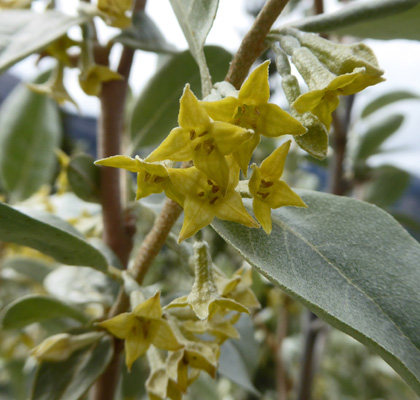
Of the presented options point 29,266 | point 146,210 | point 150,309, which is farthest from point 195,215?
point 29,266

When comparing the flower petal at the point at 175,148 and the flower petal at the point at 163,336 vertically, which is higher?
the flower petal at the point at 175,148

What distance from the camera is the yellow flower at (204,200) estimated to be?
0.38 meters

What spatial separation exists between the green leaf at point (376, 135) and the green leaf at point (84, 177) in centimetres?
102

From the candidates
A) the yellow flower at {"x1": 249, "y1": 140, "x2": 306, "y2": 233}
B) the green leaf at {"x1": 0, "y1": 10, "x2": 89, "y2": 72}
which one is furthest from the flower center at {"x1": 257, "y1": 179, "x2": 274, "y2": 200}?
the green leaf at {"x1": 0, "y1": 10, "x2": 89, "y2": 72}

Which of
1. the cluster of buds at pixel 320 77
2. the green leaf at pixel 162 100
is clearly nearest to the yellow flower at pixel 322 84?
the cluster of buds at pixel 320 77

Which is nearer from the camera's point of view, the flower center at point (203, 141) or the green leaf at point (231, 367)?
the flower center at point (203, 141)

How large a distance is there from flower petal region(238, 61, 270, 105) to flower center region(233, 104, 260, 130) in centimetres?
1

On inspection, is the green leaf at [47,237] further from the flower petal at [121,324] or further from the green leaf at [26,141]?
the green leaf at [26,141]

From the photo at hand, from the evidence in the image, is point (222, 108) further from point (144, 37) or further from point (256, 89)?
point (144, 37)

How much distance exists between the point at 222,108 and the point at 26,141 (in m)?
0.88

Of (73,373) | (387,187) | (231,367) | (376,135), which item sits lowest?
(387,187)

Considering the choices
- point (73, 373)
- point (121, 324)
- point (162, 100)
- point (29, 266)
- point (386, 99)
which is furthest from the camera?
point (386, 99)

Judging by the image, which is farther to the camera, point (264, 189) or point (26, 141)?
point (26, 141)

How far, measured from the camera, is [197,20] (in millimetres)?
490
